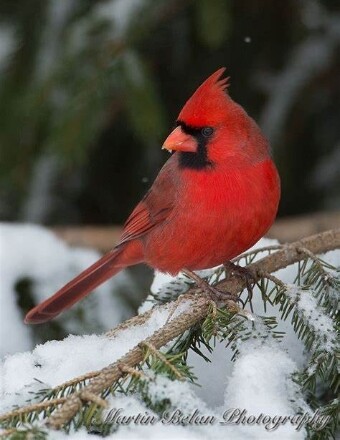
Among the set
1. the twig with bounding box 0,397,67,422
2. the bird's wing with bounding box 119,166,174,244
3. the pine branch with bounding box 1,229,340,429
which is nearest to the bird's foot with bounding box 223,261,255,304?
the pine branch with bounding box 1,229,340,429

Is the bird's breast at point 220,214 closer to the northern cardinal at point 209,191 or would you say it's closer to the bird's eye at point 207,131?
the northern cardinal at point 209,191

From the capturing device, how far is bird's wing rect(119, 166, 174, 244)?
2.51m

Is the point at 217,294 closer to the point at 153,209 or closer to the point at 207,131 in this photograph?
the point at 207,131

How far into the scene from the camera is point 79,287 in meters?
2.64

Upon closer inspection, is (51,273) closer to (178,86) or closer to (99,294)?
(99,294)

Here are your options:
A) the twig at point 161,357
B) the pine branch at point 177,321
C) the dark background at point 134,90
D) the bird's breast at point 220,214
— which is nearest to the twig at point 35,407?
the pine branch at point 177,321

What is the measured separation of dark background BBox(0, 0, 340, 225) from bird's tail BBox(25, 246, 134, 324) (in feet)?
1.50

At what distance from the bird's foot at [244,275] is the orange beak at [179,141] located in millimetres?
350

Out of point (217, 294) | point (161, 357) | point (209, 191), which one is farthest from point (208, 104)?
point (161, 357)

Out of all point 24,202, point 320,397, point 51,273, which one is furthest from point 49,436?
point 24,202

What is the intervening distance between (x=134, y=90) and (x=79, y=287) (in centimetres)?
73

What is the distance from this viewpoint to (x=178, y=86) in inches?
143

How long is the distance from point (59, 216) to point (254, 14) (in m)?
1.22

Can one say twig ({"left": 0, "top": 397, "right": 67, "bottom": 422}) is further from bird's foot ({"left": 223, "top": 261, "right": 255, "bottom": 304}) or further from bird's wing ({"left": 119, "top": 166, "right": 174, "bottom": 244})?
bird's wing ({"left": 119, "top": 166, "right": 174, "bottom": 244})
